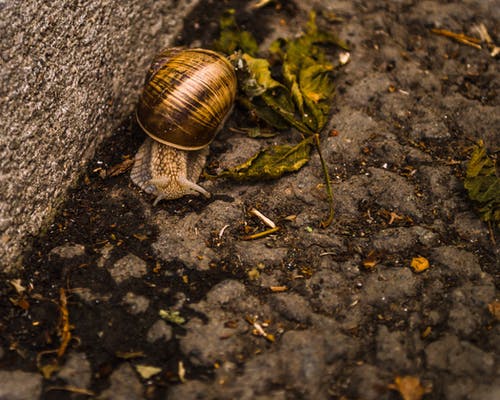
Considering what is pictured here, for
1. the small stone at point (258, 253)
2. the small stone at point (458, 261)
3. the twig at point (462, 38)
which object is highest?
the twig at point (462, 38)

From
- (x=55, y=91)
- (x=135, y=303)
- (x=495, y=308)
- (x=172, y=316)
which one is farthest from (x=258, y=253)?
(x=55, y=91)

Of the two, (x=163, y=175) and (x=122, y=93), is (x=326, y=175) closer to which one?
(x=163, y=175)

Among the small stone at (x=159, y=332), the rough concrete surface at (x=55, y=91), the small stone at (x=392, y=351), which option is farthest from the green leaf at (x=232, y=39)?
the small stone at (x=392, y=351)

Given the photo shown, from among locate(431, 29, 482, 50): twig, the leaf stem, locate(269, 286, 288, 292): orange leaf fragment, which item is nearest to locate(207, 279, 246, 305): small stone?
locate(269, 286, 288, 292): orange leaf fragment

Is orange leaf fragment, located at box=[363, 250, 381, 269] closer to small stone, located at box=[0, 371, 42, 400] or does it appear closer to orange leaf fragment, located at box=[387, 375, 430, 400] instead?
orange leaf fragment, located at box=[387, 375, 430, 400]

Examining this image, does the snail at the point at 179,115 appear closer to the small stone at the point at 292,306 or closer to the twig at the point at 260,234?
the twig at the point at 260,234

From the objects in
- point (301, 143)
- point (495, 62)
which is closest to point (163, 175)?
point (301, 143)

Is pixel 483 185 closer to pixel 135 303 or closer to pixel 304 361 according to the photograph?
pixel 304 361
